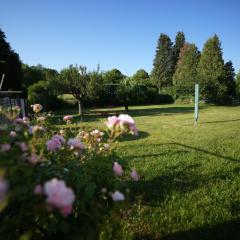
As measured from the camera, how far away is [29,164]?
6.30 feet

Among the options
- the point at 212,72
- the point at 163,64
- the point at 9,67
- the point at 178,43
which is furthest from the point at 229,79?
the point at 178,43

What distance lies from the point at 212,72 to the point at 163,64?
79.0 feet

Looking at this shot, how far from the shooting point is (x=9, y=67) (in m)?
28.3

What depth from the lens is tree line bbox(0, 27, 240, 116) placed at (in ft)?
88.5

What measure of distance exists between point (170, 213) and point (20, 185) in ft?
10.7

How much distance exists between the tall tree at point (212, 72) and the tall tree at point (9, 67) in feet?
65.3

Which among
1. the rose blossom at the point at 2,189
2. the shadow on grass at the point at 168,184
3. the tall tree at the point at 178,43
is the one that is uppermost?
the tall tree at the point at 178,43

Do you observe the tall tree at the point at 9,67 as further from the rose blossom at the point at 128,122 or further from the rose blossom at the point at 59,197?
the rose blossom at the point at 59,197

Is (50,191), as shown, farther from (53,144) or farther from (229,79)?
(229,79)

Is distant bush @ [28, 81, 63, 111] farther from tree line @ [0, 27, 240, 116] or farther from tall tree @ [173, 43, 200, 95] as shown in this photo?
tall tree @ [173, 43, 200, 95]

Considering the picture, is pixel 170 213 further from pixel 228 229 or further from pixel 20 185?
pixel 20 185

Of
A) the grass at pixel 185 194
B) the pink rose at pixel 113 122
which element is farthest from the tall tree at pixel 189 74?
the pink rose at pixel 113 122

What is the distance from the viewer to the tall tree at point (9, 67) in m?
27.8

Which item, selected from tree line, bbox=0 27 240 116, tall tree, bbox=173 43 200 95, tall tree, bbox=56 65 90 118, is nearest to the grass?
tree line, bbox=0 27 240 116
